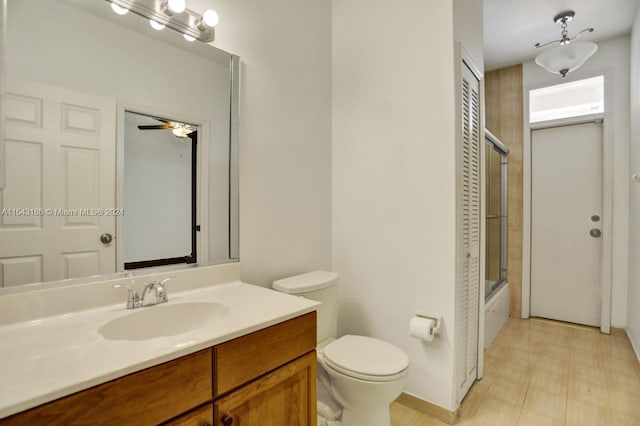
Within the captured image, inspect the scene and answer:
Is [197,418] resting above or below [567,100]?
below

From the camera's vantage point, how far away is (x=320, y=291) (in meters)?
1.68

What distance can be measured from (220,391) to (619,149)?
3.79 metres

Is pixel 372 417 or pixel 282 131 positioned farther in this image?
pixel 282 131

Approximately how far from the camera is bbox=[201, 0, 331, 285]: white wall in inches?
63.6

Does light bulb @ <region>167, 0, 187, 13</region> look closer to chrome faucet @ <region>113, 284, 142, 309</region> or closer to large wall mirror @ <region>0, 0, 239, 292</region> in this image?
large wall mirror @ <region>0, 0, 239, 292</region>

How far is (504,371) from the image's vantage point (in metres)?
2.25

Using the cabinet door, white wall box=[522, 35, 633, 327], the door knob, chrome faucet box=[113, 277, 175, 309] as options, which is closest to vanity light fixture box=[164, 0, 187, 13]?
the door knob

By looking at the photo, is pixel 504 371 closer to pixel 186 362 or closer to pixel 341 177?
pixel 341 177

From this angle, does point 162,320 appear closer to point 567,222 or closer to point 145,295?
point 145,295

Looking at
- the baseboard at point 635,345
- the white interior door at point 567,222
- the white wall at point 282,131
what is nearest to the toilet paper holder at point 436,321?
the white wall at point 282,131

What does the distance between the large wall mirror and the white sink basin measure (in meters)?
0.22

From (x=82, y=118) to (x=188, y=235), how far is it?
0.58 m

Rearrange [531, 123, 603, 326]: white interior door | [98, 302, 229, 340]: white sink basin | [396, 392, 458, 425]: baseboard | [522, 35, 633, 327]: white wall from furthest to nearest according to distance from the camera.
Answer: [531, 123, 603, 326]: white interior door
[522, 35, 633, 327]: white wall
[396, 392, 458, 425]: baseboard
[98, 302, 229, 340]: white sink basin

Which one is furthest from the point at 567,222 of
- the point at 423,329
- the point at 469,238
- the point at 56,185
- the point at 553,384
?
the point at 56,185
